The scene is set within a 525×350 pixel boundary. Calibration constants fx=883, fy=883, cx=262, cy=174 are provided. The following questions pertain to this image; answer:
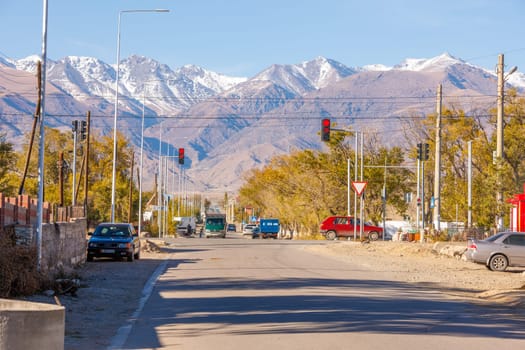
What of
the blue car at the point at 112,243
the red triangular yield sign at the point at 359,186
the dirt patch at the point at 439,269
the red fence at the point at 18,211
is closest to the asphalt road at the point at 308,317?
the dirt patch at the point at 439,269

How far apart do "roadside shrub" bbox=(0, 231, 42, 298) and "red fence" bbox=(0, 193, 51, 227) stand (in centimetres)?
98

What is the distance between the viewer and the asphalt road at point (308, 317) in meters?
12.8

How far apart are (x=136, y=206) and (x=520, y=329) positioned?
83.2 m

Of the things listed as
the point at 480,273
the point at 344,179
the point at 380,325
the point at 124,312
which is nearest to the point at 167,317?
the point at 124,312

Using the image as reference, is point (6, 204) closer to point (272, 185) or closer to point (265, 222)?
point (265, 222)

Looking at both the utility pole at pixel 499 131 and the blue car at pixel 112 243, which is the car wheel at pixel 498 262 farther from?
the blue car at pixel 112 243

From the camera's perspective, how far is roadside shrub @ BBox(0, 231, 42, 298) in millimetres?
17578

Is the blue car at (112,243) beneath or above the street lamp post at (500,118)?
beneath

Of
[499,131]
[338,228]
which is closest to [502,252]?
[499,131]

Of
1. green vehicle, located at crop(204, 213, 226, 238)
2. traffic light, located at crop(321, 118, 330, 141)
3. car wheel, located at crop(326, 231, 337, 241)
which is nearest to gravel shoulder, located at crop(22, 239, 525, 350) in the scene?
traffic light, located at crop(321, 118, 330, 141)

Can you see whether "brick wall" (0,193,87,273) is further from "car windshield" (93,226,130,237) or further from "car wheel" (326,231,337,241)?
"car wheel" (326,231,337,241)

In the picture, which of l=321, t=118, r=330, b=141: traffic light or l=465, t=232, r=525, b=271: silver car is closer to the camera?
l=465, t=232, r=525, b=271: silver car

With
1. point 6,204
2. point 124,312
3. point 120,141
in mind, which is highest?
point 120,141

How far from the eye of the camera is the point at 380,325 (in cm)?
1462
